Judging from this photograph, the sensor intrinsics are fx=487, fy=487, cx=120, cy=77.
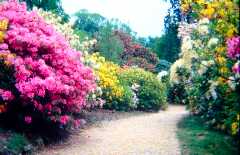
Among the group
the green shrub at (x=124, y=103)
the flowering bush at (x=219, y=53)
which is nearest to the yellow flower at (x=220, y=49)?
the flowering bush at (x=219, y=53)

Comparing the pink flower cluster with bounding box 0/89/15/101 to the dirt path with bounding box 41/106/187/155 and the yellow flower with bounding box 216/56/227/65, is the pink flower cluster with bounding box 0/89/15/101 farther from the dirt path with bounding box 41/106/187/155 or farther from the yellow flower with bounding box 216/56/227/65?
the yellow flower with bounding box 216/56/227/65

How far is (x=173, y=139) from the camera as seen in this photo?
11836mm

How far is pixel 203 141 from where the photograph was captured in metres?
11.0

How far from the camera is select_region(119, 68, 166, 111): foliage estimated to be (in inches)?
767

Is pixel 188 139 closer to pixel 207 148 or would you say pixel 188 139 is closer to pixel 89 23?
pixel 207 148

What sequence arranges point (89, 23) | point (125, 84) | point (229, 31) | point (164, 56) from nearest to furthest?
1. point (229, 31)
2. point (125, 84)
3. point (164, 56)
4. point (89, 23)

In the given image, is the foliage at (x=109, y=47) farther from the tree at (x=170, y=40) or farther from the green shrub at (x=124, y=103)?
the tree at (x=170, y=40)

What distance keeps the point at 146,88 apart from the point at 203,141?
8.76m

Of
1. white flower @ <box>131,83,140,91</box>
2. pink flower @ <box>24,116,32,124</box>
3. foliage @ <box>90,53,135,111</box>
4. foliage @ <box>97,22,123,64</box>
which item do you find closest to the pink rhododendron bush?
pink flower @ <box>24,116,32,124</box>

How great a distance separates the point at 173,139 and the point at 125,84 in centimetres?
753

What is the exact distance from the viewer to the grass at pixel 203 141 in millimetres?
9930

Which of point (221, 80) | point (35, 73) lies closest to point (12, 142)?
point (35, 73)

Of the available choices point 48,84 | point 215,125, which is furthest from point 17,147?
point 215,125

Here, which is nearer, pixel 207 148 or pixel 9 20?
pixel 207 148
